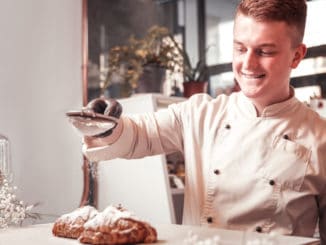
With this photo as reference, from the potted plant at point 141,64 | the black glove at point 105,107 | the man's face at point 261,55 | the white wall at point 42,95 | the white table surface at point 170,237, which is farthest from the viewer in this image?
the potted plant at point 141,64

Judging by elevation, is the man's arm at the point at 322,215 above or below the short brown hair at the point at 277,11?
below

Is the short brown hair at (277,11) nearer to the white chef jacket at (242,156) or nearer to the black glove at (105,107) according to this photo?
the white chef jacket at (242,156)

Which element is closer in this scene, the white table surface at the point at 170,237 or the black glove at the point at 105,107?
the white table surface at the point at 170,237

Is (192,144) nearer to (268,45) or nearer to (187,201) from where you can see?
(187,201)

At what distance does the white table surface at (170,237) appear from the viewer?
0.92 metres

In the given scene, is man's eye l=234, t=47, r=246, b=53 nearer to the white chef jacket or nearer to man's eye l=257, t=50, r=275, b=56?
man's eye l=257, t=50, r=275, b=56

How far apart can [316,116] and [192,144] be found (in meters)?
0.31

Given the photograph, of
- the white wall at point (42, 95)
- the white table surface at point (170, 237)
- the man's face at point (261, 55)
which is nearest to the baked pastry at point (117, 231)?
the white table surface at point (170, 237)

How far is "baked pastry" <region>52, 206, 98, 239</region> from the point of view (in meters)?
1.02

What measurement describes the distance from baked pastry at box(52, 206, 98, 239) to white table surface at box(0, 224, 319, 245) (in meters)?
0.01

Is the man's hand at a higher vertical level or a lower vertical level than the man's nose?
lower

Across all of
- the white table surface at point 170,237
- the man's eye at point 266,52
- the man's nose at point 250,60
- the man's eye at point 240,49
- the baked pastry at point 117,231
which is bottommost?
the white table surface at point 170,237

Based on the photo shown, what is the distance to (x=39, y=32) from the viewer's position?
238cm

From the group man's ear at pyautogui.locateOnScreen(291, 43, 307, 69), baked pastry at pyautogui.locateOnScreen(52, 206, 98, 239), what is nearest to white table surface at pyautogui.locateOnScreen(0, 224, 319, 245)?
baked pastry at pyautogui.locateOnScreen(52, 206, 98, 239)
